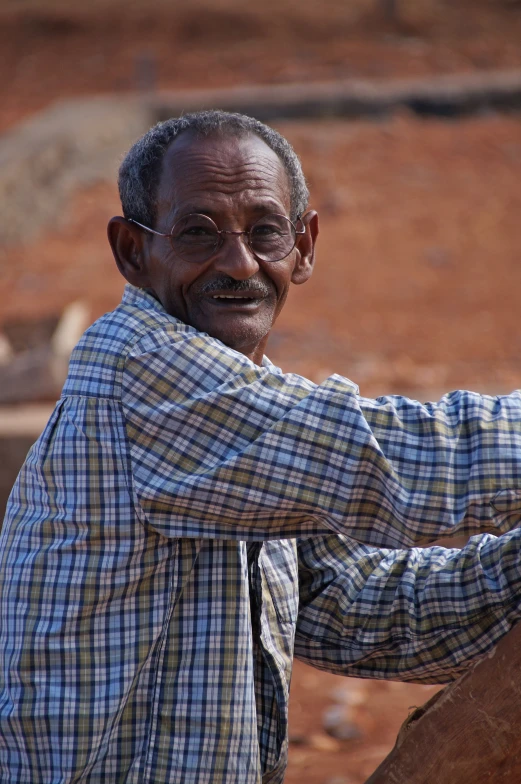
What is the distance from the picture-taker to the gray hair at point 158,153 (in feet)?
6.14

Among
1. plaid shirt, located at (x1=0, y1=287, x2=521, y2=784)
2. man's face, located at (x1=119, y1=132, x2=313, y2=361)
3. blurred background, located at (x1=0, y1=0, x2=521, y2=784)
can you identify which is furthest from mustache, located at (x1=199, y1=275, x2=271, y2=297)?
blurred background, located at (x1=0, y1=0, x2=521, y2=784)

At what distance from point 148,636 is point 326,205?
10920 mm

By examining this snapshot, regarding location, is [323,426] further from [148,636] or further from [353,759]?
[353,759]

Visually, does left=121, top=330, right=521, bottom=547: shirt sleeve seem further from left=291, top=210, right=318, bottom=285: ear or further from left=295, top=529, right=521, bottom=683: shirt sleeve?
left=291, top=210, right=318, bottom=285: ear

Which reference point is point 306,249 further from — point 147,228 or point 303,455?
point 303,455

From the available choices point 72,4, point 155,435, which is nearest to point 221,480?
point 155,435

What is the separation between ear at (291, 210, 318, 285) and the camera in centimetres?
210

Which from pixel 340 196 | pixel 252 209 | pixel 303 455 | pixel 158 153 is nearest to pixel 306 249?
pixel 252 209

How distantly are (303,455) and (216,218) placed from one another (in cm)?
54

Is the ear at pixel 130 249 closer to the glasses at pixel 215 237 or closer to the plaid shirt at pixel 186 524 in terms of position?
the glasses at pixel 215 237

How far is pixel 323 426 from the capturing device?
1534mm

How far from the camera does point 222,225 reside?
6.05ft

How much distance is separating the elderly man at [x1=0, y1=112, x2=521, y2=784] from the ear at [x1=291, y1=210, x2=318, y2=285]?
10 cm

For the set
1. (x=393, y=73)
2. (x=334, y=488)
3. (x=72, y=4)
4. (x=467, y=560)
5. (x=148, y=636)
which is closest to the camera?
(x=334, y=488)
